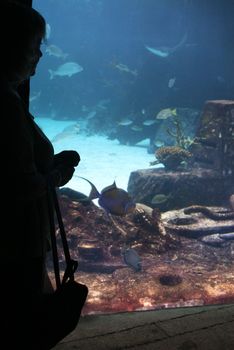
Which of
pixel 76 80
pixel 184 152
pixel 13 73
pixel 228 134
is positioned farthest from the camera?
pixel 76 80

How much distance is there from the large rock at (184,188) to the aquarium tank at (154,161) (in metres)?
0.03

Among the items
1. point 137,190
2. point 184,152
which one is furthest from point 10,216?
point 184,152

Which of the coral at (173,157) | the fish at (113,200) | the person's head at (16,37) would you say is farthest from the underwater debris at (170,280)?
the coral at (173,157)

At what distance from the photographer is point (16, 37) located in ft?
4.93

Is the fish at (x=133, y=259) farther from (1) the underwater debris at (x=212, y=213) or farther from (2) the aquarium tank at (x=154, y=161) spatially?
(1) the underwater debris at (x=212, y=213)

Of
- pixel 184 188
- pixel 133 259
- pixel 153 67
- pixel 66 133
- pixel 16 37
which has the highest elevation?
pixel 153 67

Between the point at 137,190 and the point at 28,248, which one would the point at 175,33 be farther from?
the point at 28,248

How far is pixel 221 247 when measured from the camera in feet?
23.7

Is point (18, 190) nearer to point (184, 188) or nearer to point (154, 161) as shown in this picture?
point (184, 188)

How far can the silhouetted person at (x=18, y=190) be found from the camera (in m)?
1.40

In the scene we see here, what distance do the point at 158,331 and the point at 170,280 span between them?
2620mm

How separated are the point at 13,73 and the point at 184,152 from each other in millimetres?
10551

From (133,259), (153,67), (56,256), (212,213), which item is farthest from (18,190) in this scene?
(153,67)

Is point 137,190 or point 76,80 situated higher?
point 76,80
